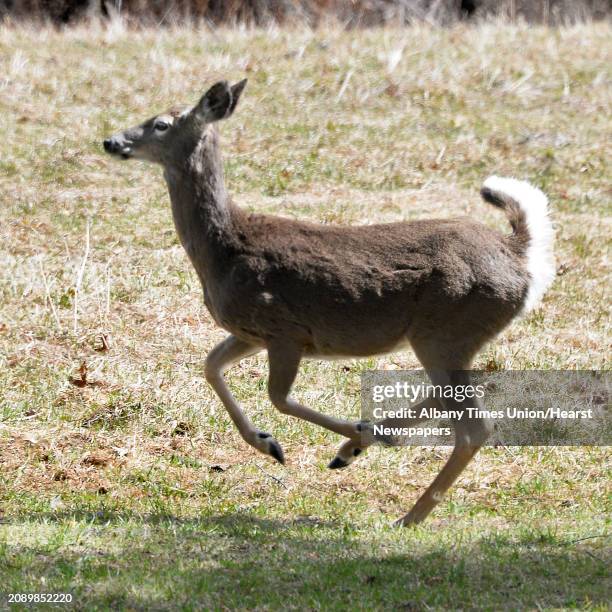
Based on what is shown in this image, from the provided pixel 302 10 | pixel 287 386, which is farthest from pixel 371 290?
pixel 302 10

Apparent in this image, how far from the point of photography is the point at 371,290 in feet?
22.3

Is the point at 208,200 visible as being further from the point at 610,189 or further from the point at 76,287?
the point at 610,189

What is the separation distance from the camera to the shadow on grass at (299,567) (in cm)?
557

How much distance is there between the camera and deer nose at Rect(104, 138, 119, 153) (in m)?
7.24

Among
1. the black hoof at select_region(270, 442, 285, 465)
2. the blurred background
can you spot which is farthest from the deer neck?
the blurred background

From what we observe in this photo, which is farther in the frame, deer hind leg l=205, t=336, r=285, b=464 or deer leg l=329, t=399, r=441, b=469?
deer hind leg l=205, t=336, r=285, b=464

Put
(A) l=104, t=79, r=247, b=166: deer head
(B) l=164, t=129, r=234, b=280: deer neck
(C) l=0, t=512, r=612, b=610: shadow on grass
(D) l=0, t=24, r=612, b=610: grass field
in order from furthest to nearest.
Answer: (A) l=104, t=79, r=247, b=166: deer head < (B) l=164, t=129, r=234, b=280: deer neck < (D) l=0, t=24, r=612, b=610: grass field < (C) l=0, t=512, r=612, b=610: shadow on grass

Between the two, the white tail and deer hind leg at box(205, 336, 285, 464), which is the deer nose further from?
the white tail

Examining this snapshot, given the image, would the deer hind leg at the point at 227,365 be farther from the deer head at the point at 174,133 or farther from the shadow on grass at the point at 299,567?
the deer head at the point at 174,133

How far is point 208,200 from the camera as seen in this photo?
7.16 m

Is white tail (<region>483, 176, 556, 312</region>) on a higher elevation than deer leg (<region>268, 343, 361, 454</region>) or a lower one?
higher

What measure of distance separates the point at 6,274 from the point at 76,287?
3.20 ft

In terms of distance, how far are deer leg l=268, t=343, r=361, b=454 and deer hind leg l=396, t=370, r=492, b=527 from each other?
0.52m

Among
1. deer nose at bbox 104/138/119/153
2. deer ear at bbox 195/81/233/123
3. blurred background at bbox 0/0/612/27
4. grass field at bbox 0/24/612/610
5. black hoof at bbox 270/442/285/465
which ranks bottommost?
blurred background at bbox 0/0/612/27
